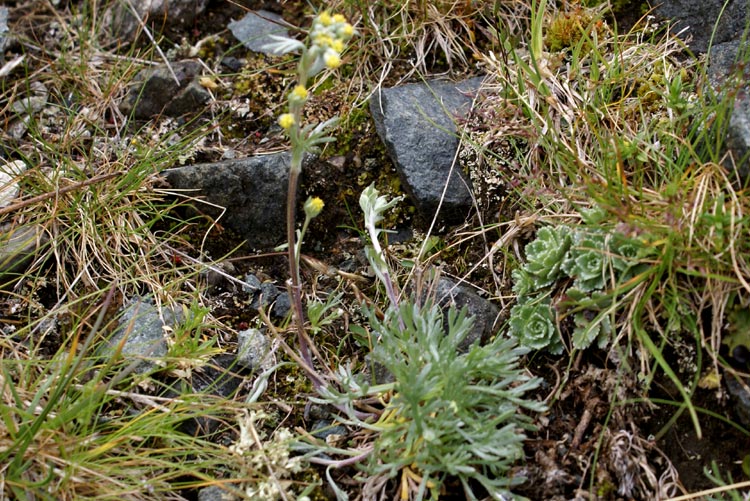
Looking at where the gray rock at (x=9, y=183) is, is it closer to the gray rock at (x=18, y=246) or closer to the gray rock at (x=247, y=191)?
the gray rock at (x=18, y=246)

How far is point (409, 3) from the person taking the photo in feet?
11.9

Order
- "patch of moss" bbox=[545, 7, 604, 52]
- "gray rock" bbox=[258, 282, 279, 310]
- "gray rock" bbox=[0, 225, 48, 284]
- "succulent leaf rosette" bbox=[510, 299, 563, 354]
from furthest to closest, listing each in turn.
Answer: "patch of moss" bbox=[545, 7, 604, 52], "gray rock" bbox=[258, 282, 279, 310], "gray rock" bbox=[0, 225, 48, 284], "succulent leaf rosette" bbox=[510, 299, 563, 354]

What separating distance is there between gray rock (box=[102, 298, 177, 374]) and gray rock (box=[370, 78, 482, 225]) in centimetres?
116

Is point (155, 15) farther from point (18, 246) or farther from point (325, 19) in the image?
point (325, 19)

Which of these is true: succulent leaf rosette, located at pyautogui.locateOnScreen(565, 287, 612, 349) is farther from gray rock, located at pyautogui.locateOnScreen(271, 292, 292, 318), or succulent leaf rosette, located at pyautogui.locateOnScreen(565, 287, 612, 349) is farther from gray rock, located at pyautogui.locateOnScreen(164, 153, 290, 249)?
gray rock, located at pyautogui.locateOnScreen(164, 153, 290, 249)

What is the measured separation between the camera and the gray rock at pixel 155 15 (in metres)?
4.04

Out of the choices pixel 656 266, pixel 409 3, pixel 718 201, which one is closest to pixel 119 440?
pixel 656 266

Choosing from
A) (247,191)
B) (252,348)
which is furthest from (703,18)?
(252,348)

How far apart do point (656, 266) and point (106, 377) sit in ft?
6.51

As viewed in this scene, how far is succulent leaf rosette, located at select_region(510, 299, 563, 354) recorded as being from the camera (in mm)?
2641

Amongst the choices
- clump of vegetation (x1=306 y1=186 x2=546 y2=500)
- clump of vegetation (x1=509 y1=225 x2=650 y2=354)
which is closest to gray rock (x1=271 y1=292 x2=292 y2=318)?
clump of vegetation (x1=306 y1=186 x2=546 y2=500)

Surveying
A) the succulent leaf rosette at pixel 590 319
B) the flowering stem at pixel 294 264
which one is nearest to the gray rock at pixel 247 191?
the flowering stem at pixel 294 264

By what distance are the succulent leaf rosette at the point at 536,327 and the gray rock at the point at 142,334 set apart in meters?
1.32

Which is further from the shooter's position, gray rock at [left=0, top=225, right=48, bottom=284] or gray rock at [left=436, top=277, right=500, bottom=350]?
gray rock at [left=0, top=225, right=48, bottom=284]
